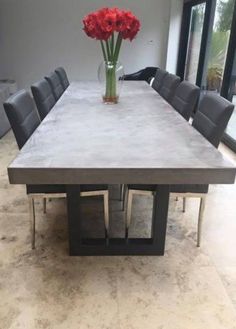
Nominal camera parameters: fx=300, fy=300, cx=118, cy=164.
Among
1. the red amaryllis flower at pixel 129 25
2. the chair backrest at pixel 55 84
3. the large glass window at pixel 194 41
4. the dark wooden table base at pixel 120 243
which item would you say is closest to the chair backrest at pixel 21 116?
the dark wooden table base at pixel 120 243

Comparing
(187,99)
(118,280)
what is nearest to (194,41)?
(187,99)

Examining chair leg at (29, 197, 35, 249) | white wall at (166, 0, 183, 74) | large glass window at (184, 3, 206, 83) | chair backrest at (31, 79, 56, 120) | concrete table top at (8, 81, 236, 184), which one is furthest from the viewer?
white wall at (166, 0, 183, 74)

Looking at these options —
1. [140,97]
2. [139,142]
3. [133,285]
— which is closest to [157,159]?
[139,142]

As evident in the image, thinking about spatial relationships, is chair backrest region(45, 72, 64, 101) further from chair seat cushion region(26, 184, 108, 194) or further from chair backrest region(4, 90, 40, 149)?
chair seat cushion region(26, 184, 108, 194)

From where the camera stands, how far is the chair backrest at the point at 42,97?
254cm

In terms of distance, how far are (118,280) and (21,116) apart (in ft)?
3.73

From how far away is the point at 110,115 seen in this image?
222 centimetres

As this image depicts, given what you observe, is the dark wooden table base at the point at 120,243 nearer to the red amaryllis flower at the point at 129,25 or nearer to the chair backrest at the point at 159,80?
the red amaryllis flower at the point at 129,25

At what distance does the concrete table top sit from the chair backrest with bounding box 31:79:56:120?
0.37 meters

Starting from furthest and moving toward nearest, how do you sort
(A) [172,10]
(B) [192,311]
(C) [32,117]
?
(A) [172,10] < (C) [32,117] < (B) [192,311]

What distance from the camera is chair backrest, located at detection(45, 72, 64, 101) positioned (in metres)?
3.13

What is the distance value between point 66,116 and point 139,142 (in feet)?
2.50

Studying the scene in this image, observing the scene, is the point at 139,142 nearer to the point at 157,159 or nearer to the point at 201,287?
the point at 157,159

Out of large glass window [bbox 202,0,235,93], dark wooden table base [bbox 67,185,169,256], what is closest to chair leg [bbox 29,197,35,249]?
dark wooden table base [bbox 67,185,169,256]
